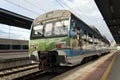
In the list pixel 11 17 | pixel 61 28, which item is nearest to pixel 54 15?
pixel 61 28

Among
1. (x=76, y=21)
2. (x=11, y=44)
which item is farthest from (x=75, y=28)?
(x=11, y=44)

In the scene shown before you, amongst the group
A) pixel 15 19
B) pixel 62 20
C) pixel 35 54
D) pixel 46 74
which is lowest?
pixel 46 74

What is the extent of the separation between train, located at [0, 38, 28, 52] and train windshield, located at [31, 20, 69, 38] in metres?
19.4

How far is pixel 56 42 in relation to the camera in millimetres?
9781

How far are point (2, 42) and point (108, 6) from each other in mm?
15655

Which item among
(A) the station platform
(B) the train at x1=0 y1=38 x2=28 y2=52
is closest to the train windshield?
(A) the station platform

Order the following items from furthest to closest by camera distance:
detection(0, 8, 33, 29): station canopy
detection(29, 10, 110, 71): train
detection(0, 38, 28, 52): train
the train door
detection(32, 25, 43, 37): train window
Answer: detection(0, 38, 28, 52): train, detection(0, 8, 33, 29): station canopy, detection(32, 25, 43, 37): train window, the train door, detection(29, 10, 110, 71): train

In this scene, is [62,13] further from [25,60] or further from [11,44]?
[11,44]

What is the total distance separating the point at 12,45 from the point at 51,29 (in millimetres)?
22687

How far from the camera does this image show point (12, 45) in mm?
31891

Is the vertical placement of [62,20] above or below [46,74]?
above

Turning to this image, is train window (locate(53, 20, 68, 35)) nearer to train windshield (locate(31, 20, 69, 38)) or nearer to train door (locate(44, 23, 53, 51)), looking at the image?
train windshield (locate(31, 20, 69, 38))

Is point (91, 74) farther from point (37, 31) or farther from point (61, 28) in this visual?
point (37, 31)

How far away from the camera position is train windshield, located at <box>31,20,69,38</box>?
9955mm
